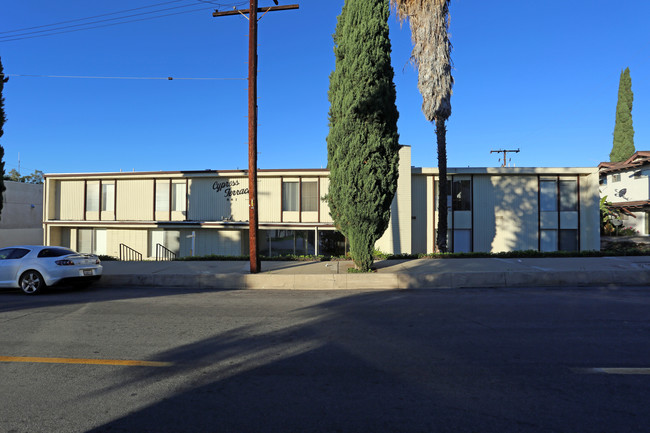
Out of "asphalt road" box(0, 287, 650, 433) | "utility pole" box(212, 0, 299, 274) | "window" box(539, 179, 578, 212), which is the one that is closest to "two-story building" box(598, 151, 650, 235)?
"window" box(539, 179, 578, 212)

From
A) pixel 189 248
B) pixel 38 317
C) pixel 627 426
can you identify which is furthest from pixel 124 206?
pixel 627 426

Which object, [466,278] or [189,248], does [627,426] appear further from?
[189,248]

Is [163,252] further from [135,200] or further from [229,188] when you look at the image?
[229,188]

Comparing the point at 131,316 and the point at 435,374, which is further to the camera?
the point at 131,316

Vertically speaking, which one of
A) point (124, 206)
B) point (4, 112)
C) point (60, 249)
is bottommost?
point (60, 249)

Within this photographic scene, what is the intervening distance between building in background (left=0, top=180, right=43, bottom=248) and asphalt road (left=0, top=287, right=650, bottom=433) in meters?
26.4

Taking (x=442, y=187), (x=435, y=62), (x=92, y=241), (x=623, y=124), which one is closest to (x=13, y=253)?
(x=92, y=241)

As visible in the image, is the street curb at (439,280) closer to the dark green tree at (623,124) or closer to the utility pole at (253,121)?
the utility pole at (253,121)

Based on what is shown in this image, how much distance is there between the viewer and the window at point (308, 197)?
66.8 ft

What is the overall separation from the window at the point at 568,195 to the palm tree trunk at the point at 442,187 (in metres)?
7.73

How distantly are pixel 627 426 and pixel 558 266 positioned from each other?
961 centimetres

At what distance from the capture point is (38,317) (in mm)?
6922

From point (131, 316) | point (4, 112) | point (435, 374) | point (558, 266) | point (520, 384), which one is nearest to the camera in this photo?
point (520, 384)

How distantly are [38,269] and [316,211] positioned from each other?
507 inches
